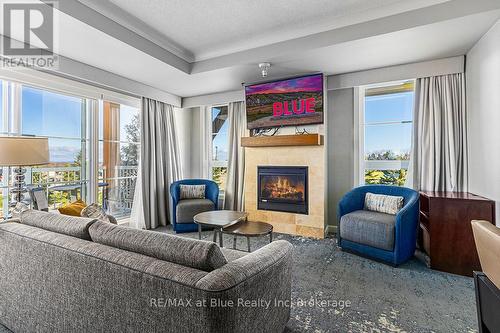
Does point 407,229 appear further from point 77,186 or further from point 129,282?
point 77,186

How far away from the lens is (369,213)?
318cm

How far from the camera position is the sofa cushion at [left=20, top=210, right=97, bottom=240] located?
1.54 meters

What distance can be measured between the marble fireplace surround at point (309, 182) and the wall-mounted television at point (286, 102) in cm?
43

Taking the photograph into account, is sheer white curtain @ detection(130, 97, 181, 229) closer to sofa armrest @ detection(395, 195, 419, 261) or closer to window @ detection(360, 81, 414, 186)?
window @ detection(360, 81, 414, 186)

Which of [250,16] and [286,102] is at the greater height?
[250,16]

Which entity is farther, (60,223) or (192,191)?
(192,191)

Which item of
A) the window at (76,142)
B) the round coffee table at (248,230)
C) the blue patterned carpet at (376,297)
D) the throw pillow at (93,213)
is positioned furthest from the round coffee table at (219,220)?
the window at (76,142)

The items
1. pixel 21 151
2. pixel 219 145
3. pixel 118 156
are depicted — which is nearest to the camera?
pixel 21 151

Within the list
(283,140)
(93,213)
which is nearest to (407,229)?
(283,140)

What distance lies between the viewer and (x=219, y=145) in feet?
17.4

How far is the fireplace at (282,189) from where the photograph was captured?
400 cm

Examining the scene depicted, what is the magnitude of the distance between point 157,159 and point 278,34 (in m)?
2.94

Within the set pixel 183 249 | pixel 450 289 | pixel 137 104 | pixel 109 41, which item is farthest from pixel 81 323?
pixel 137 104

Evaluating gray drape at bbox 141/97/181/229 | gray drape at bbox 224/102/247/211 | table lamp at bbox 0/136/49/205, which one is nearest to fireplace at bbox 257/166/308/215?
A: gray drape at bbox 224/102/247/211
